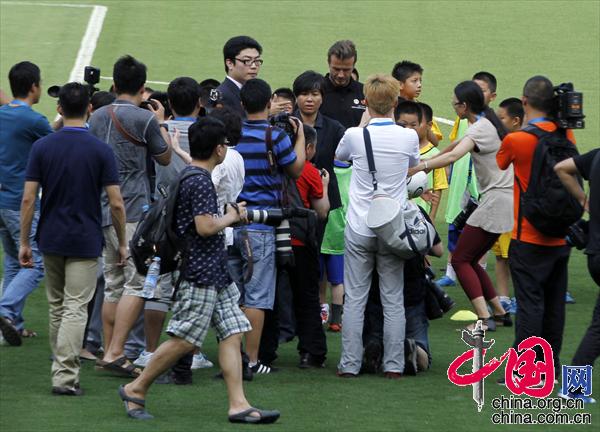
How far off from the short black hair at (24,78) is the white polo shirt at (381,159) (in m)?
2.41

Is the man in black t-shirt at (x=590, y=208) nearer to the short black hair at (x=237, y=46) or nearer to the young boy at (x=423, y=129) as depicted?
the young boy at (x=423, y=129)

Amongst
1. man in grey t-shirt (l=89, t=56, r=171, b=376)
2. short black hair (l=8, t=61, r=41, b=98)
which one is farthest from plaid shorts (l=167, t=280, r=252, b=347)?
short black hair (l=8, t=61, r=41, b=98)

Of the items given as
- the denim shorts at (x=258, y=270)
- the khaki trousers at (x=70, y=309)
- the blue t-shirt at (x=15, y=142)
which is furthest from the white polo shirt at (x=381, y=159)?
the blue t-shirt at (x=15, y=142)

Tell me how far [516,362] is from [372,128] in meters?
1.83

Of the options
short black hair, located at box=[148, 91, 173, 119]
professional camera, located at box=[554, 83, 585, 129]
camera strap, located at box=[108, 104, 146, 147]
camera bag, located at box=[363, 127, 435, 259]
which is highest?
professional camera, located at box=[554, 83, 585, 129]

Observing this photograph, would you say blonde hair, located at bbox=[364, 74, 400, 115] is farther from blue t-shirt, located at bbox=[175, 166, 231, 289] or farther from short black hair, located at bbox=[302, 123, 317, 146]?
blue t-shirt, located at bbox=[175, 166, 231, 289]

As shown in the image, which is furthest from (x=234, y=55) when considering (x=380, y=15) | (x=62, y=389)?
(x=380, y=15)

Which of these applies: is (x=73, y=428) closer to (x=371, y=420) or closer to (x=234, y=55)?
(x=371, y=420)

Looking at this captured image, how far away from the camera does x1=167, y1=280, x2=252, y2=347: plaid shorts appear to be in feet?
25.0

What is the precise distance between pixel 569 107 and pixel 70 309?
3.42 m

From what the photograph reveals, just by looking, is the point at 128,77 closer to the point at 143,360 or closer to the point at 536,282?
the point at 143,360

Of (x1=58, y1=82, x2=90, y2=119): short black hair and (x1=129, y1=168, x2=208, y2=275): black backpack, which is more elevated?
(x1=58, y1=82, x2=90, y2=119): short black hair

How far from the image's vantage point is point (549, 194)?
8.34 metres

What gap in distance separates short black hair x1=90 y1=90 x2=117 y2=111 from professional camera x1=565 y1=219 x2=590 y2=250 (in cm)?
377
